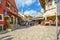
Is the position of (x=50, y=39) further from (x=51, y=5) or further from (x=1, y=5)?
(x=51, y=5)

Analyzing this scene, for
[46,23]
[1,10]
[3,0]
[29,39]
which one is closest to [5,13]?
[1,10]

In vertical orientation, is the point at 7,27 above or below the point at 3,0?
below

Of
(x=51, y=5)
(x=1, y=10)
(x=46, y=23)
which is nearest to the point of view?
(x=1, y=10)

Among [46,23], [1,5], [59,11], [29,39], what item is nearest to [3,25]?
[1,5]

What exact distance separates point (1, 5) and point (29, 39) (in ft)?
43.7

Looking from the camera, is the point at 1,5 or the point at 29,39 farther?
the point at 1,5

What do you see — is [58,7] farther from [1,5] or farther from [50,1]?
[50,1]

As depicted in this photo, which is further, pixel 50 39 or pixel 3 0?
pixel 3 0

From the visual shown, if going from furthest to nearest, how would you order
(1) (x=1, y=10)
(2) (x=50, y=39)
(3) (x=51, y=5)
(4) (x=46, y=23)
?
(3) (x=51, y=5) → (4) (x=46, y=23) → (1) (x=1, y=10) → (2) (x=50, y=39)

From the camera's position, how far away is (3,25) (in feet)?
81.6

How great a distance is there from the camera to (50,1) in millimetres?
34219

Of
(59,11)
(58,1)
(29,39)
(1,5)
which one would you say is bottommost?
(29,39)

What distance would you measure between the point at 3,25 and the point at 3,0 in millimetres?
4442

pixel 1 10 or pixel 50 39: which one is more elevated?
pixel 1 10
